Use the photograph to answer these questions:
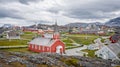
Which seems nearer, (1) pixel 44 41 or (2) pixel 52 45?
(2) pixel 52 45

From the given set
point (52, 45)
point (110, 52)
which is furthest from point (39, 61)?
Result: point (52, 45)

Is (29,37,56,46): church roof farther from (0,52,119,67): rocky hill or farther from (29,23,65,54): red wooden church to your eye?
(0,52,119,67): rocky hill

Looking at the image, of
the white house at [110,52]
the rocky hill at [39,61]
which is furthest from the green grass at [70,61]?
the white house at [110,52]

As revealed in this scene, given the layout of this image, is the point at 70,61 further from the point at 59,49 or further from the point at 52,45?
the point at 59,49

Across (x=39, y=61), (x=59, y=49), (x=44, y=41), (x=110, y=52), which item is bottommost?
(x=59, y=49)

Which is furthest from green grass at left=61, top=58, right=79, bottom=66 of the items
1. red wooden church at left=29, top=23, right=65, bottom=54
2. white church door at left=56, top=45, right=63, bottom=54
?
white church door at left=56, top=45, right=63, bottom=54

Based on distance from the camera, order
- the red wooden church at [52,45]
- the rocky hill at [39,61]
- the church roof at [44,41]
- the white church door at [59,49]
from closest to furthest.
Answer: the rocky hill at [39,61] → the red wooden church at [52,45] → the church roof at [44,41] → the white church door at [59,49]

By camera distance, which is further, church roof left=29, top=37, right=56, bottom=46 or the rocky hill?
church roof left=29, top=37, right=56, bottom=46

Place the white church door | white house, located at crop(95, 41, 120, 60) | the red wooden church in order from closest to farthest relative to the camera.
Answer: white house, located at crop(95, 41, 120, 60)
the red wooden church
the white church door

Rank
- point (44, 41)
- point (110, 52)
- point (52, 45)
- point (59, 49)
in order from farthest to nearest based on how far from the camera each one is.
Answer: point (44, 41)
point (59, 49)
point (52, 45)
point (110, 52)

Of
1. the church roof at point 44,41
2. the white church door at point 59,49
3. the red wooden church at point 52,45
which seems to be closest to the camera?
the red wooden church at point 52,45

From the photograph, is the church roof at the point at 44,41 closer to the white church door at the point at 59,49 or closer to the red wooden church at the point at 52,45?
the red wooden church at the point at 52,45

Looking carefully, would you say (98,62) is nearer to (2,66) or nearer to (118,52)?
(2,66)
